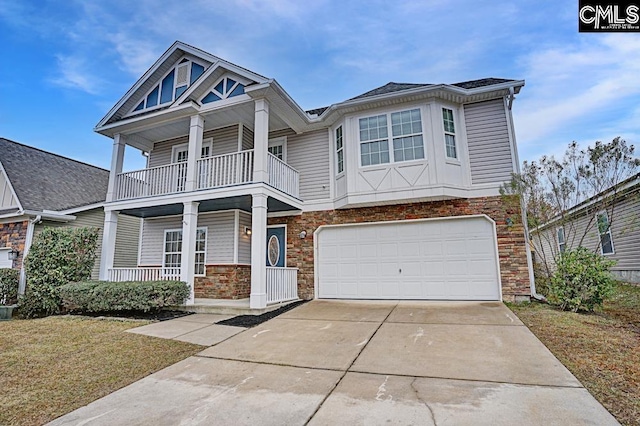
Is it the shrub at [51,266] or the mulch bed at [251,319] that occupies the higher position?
the shrub at [51,266]

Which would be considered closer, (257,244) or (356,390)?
(356,390)

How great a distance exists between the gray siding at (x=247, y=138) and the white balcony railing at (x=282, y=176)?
6.54ft

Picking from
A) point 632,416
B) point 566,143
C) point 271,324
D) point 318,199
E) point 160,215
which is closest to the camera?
point 632,416

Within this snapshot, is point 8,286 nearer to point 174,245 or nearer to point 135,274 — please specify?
point 135,274

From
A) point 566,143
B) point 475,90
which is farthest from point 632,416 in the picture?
point 475,90

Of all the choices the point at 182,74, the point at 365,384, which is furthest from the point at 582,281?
the point at 182,74

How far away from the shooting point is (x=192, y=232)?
9352 millimetres

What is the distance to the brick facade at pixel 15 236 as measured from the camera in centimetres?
1105

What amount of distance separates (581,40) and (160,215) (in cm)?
1464

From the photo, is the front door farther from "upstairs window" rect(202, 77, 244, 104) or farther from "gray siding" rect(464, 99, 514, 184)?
"gray siding" rect(464, 99, 514, 184)

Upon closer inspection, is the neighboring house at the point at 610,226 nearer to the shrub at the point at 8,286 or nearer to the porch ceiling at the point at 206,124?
the porch ceiling at the point at 206,124

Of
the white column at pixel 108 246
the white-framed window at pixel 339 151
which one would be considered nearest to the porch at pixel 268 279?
the white column at pixel 108 246

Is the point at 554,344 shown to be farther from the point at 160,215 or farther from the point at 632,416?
the point at 160,215

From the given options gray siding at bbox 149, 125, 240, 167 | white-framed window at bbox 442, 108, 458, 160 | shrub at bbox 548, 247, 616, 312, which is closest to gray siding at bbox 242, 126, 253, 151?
gray siding at bbox 149, 125, 240, 167
